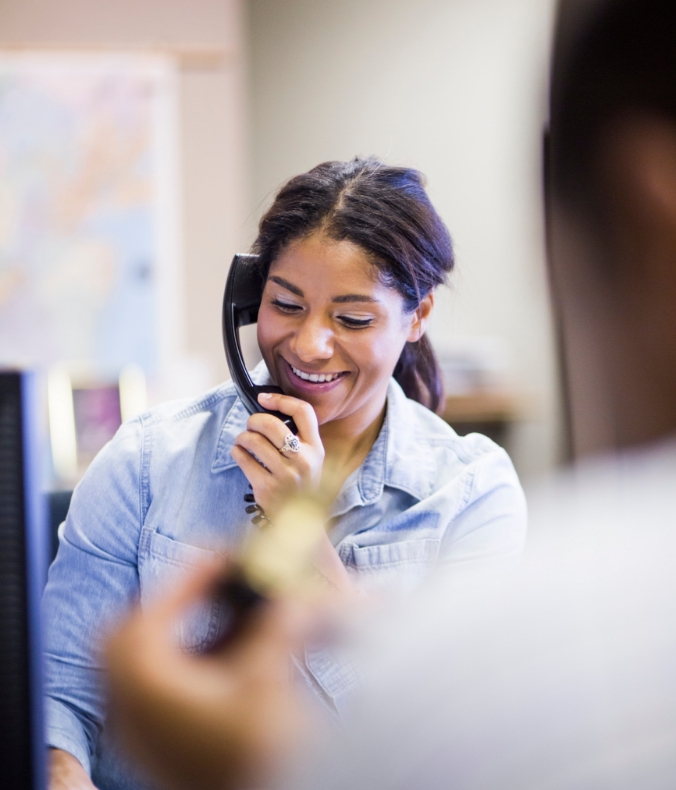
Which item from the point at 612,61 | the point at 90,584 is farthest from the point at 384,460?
the point at 612,61

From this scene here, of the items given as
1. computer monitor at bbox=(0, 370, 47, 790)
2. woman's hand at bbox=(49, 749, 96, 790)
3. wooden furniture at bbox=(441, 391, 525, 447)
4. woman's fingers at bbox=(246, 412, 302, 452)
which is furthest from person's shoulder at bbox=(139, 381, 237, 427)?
wooden furniture at bbox=(441, 391, 525, 447)

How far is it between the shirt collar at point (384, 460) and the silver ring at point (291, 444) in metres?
0.09

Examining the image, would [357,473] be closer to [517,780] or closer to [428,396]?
[428,396]

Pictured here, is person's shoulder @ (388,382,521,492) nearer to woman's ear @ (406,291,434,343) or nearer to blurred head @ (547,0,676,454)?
woman's ear @ (406,291,434,343)

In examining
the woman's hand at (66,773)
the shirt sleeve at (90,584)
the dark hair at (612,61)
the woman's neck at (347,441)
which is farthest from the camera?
the woman's neck at (347,441)

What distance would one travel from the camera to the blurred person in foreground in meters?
0.22

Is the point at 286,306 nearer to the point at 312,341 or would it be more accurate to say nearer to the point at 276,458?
the point at 312,341

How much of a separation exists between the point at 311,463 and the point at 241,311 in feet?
0.68

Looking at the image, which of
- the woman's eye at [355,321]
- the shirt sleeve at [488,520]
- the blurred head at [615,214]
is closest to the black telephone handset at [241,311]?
the woman's eye at [355,321]

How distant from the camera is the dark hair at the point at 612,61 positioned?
0.69ft

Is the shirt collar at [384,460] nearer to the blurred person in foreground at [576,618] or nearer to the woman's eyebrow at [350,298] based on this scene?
the woman's eyebrow at [350,298]

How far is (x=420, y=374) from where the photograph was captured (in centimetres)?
104

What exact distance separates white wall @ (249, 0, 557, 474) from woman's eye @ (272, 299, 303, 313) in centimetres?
→ 80

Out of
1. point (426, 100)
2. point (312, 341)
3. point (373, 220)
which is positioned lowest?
point (312, 341)
